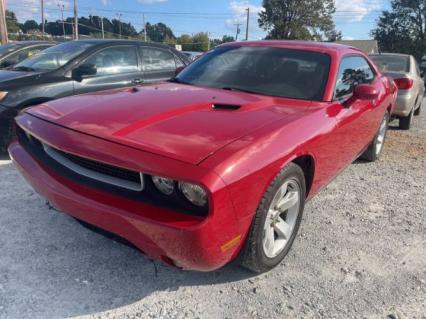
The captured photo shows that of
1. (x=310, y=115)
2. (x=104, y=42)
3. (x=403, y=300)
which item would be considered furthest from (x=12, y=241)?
(x=104, y=42)

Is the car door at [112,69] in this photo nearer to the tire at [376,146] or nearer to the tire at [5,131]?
the tire at [5,131]

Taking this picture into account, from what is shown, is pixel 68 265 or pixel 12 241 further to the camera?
pixel 12 241

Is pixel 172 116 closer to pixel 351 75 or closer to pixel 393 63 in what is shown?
pixel 351 75

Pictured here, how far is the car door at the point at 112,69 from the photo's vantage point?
5316mm

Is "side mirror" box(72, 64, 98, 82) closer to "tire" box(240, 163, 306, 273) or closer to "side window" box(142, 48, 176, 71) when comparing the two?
"side window" box(142, 48, 176, 71)

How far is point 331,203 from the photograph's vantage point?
3758 mm

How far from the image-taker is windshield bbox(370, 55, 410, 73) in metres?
7.64

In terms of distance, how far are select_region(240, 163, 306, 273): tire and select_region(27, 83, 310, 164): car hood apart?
36 cm

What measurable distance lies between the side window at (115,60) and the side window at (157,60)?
0.61 ft

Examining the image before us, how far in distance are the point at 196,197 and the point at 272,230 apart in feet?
2.63

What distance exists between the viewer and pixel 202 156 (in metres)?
1.96

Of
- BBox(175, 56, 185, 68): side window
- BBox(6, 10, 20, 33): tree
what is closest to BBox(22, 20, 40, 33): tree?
BBox(6, 10, 20, 33): tree

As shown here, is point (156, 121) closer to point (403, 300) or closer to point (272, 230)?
point (272, 230)

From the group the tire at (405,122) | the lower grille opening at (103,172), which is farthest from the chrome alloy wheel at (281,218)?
the tire at (405,122)
